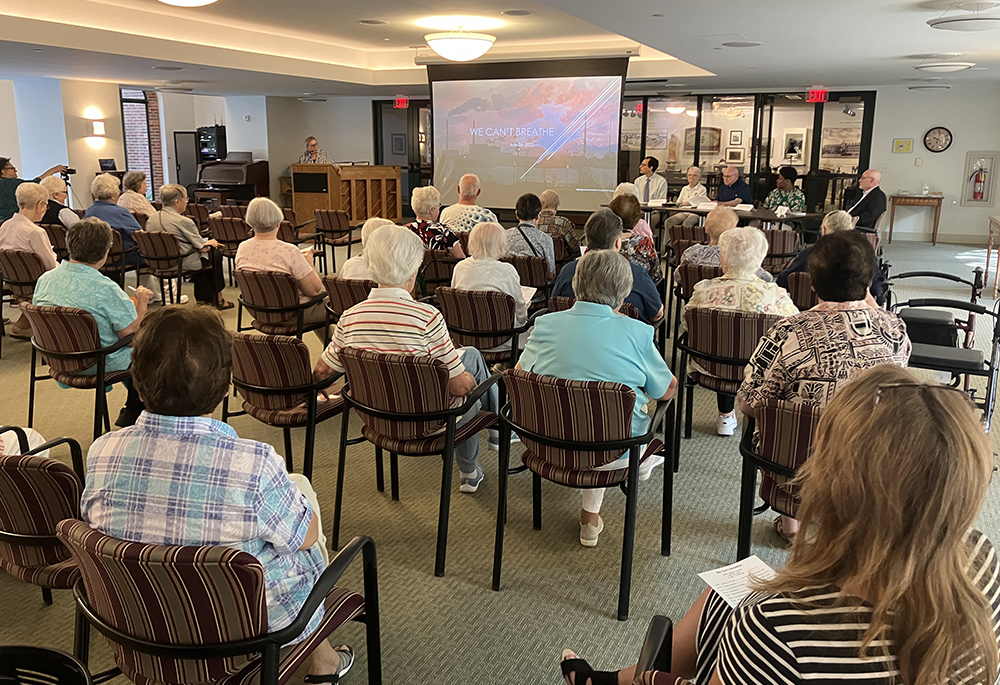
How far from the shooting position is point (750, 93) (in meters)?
14.7

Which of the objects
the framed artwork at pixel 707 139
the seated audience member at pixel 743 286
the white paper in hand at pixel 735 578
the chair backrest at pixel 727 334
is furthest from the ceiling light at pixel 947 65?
the white paper in hand at pixel 735 578

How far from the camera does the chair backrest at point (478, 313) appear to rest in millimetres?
4309

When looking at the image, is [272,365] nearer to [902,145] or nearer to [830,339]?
[830,339]

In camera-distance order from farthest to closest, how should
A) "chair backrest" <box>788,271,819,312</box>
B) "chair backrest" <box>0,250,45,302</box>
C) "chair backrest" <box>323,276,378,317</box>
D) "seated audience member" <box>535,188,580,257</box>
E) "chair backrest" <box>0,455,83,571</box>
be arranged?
"seated audience member" <box>535,188,580,257</box>, "chair backrest" <box>0,250,45,302</box>, "chair backrest" <box>788,271,819,312</box>, "chair backrest" <box>323,276,378,317</box>, "chair backrest" <box>0,455,83,571</box>

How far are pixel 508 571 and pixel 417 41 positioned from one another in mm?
10058

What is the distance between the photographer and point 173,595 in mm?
1560

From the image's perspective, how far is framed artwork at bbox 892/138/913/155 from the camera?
14352mm

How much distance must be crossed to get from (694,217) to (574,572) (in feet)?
30.7

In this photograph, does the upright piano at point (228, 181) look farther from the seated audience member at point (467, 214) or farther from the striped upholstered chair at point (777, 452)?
the striped upholstered chair at point (777, 452)

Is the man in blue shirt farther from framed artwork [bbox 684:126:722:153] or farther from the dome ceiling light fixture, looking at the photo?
the dome ceiling light fixture

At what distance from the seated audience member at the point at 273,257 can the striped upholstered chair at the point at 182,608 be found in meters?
3.52

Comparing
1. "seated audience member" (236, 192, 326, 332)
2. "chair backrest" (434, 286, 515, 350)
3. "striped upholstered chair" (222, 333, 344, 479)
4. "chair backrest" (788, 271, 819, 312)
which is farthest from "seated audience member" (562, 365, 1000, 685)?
"seated audience member" (236, 192, 326, 332)

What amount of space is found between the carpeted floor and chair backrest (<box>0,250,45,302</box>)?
1679 mm

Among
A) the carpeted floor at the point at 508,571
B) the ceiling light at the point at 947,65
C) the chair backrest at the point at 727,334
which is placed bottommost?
the carpeted floor at the point at 508,571
